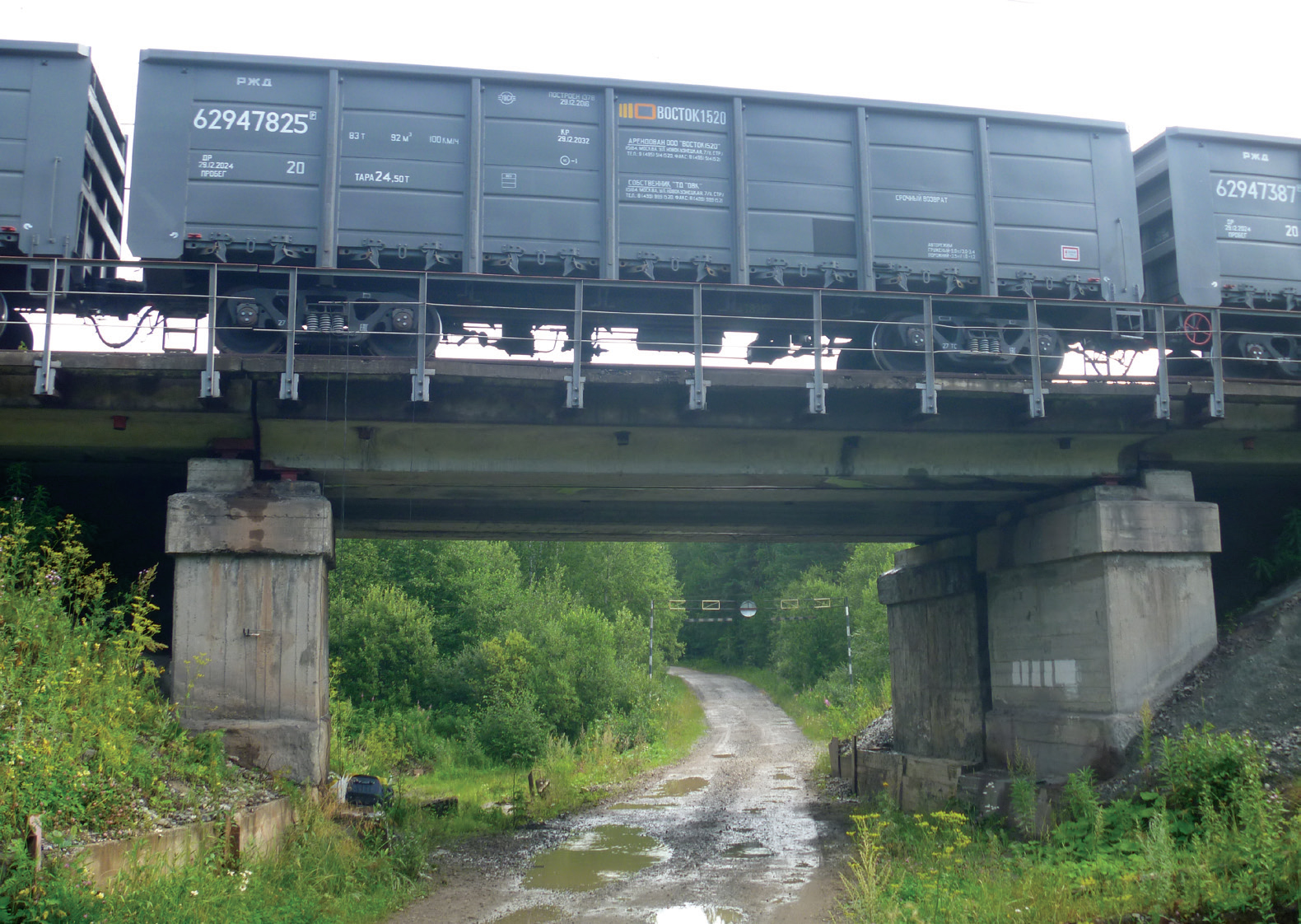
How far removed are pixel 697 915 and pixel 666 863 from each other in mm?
2864

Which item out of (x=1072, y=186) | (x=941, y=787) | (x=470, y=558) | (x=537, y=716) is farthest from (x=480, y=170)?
(x=470, y=558)

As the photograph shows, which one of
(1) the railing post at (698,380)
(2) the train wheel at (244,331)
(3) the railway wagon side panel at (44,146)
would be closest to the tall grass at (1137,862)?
(1) the railing post at (698,380)

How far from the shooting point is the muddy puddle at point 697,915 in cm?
920

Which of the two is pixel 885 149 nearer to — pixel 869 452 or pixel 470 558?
pixel 869 452

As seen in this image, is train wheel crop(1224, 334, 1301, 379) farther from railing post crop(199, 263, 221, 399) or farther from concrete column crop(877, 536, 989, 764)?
railing post crop(199, 263, 221, 399)

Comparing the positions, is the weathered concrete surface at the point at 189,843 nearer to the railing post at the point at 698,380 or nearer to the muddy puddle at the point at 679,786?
the railing post at the point at 698,380

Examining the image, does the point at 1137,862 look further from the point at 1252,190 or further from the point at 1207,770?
the point at 1252,190

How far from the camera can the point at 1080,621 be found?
41.7 feet

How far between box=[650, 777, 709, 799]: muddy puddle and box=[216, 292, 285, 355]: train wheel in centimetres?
1177

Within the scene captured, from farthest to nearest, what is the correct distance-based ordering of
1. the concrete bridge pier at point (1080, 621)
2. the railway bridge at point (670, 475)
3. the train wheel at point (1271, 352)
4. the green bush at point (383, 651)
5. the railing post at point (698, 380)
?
the green bush at point (383, 651) → the train wheel at point (1271, 352) → the concrete bridge pier at point (1080, 621) → the railing post at point (698, 380) → the railway bridge at point (670, 475)

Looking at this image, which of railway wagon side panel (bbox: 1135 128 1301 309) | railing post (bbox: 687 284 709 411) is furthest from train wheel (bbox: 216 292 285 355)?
railway wagon side panel (bbox: 1135 128 1301 309)

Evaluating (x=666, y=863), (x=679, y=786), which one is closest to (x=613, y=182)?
(x=666, y=863)

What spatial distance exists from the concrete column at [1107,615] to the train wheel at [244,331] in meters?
10.4

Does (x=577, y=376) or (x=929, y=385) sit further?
(x=929, y=385)
